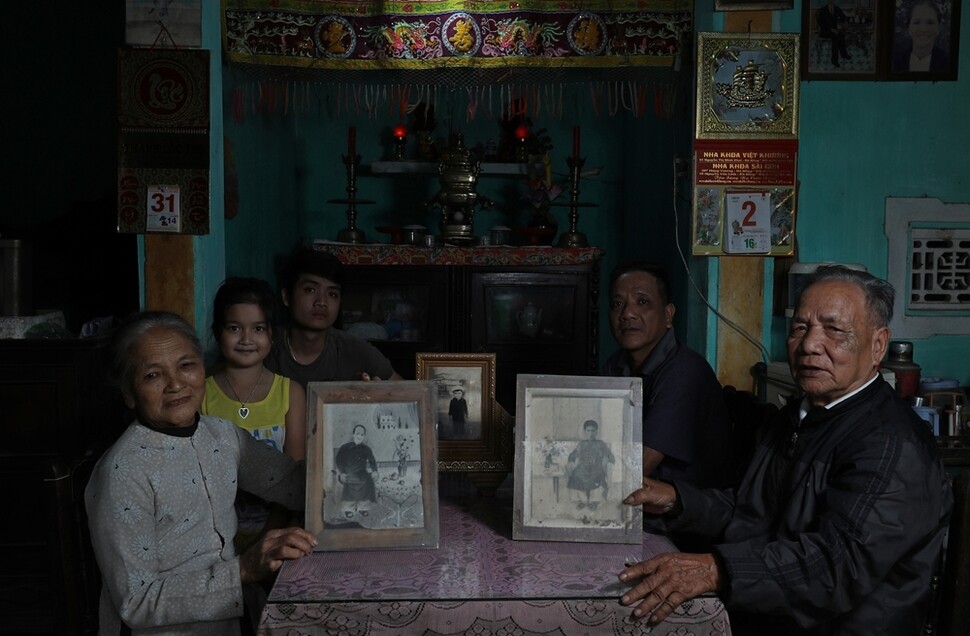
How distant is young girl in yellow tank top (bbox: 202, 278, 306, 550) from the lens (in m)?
2.40

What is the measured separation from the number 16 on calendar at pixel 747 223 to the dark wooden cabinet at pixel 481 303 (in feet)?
4.30

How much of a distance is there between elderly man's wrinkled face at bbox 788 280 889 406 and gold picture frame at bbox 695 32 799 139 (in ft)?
5.62

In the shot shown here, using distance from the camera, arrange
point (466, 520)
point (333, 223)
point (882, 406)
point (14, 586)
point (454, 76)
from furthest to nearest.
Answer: point (333, 223) < point (454, 76) < point (14, 586) < point (466, 520) < point (882, 406)

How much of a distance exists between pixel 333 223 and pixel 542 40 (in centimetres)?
252

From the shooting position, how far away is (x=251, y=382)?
97.8 inches

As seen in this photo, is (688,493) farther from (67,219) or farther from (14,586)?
(67,219)

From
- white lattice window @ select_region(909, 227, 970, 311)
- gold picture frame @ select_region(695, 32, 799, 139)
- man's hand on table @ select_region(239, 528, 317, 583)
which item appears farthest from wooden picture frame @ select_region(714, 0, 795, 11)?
man's hand on table @ select_region(239, 528, 317, 583)

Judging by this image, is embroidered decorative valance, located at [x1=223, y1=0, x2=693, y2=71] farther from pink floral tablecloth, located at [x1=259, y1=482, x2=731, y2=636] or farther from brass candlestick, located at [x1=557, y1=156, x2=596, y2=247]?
pink floral tablecloth, located at [x1=259, y1=482, x2=731, y2=636]

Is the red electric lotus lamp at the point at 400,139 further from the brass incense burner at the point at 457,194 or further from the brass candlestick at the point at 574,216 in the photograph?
the brass candlestick at the point at 574,216

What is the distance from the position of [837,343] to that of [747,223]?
5.56 ft

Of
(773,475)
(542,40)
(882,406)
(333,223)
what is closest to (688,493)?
(773,475)

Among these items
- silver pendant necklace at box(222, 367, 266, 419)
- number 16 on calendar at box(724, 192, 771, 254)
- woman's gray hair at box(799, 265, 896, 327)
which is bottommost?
silver pendant necklace at box(222, 367, 266, 419)

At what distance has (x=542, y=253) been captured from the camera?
4680 millimetres

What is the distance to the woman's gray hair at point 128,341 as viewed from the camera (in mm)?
1775
